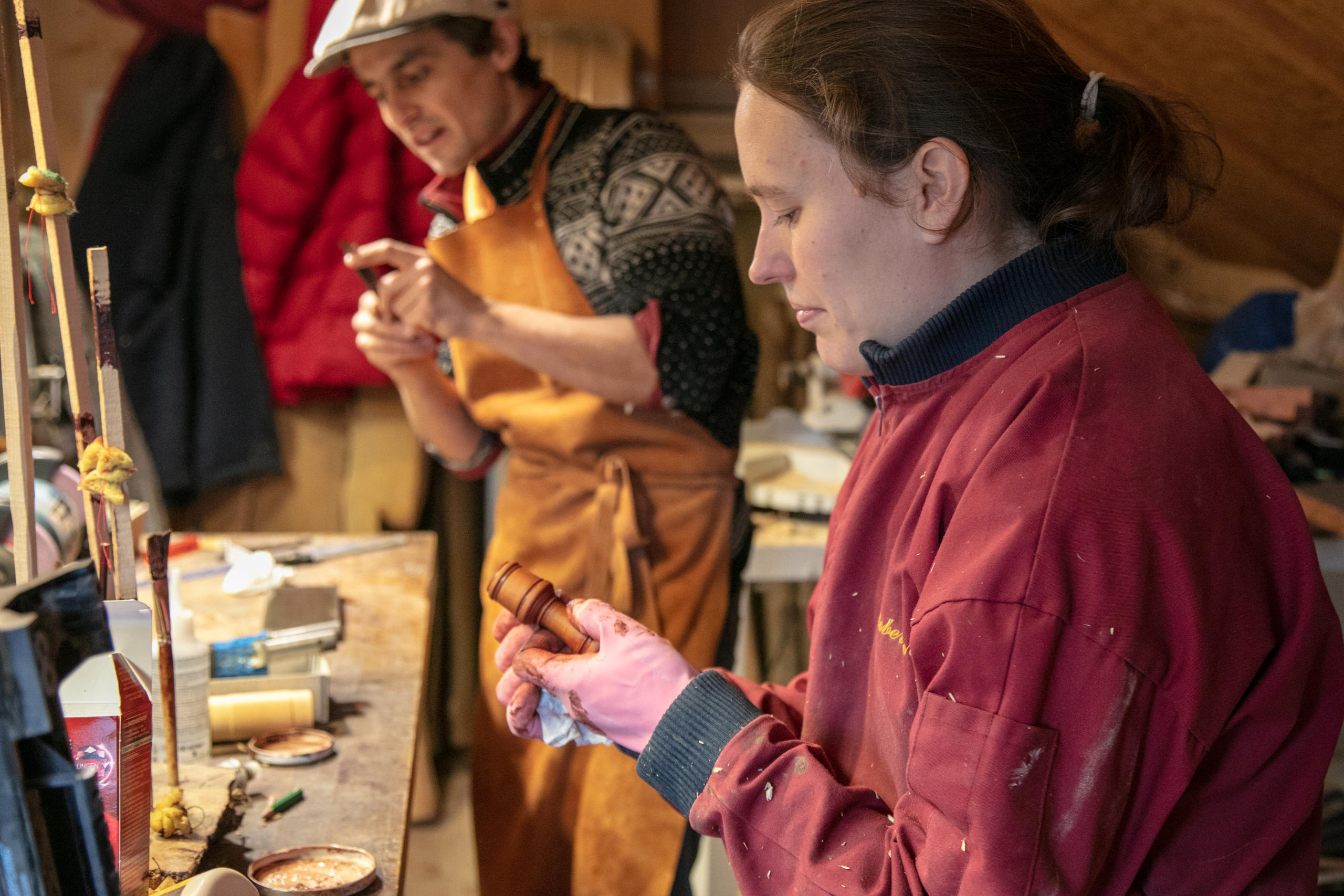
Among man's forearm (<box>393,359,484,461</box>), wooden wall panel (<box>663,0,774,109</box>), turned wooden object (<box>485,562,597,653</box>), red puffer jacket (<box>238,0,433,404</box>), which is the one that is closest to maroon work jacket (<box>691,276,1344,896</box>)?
turned wooden object (<box>485,562,597,653</box>)

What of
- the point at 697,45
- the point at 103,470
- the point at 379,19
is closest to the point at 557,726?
the point at 103,470

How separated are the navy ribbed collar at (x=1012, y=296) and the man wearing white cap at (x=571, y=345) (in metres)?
0.92

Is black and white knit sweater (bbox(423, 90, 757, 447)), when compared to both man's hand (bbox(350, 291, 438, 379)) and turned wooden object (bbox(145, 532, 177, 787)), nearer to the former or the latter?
man's hand (bbox(350, 291, 438, 379))

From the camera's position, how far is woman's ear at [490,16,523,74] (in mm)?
1878

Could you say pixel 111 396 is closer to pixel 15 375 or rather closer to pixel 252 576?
pixel 15 375

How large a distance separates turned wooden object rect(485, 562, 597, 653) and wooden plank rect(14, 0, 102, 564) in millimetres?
383

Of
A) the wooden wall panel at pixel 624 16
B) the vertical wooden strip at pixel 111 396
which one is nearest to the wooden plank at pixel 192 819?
the vertical wooden strip at pixel 111 396

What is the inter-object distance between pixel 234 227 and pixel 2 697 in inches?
97.2

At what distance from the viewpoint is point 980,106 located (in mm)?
876

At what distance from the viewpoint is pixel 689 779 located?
0.94m

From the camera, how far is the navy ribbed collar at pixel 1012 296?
2.91 feet

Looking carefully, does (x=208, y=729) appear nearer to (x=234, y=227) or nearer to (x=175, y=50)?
(x=234, y=227)

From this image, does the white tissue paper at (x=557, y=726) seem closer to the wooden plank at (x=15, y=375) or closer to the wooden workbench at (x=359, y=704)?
the wooden workbench at (x=359, y=704)

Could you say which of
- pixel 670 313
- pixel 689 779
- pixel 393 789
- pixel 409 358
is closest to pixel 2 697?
pixel 689 779
